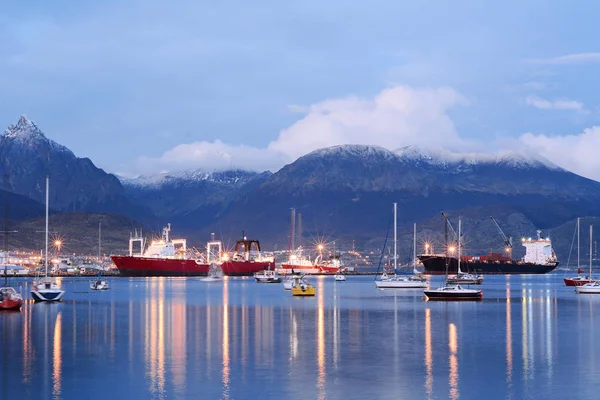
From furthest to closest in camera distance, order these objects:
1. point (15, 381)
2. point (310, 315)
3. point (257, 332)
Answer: point (310, 315) → point (257, 332) → point (15, 381)

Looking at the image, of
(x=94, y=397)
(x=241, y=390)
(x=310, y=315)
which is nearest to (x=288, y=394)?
(x=241, y=390)

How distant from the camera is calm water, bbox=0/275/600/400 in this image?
34.8m

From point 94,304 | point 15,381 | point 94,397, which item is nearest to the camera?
point 94,397

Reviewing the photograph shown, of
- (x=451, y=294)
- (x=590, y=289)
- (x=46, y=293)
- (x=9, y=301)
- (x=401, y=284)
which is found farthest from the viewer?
(x=401, y=284)

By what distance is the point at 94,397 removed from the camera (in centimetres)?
3319

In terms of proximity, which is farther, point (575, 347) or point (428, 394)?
point (575, 347)

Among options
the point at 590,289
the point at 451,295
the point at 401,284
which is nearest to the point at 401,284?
the point at 401,284

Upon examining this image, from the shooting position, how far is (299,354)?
45438 millimetres

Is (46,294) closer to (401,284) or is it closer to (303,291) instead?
(303,291)

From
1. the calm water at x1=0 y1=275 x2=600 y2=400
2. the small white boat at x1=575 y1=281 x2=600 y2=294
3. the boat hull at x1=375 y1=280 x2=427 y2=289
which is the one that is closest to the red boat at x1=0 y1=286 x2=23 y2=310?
the calm water at x1=0 y1=275 x2=600 y2=400

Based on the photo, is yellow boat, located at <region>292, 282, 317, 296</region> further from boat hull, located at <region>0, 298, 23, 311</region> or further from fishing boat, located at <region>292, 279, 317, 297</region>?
boat hull, located at <region>0, 298, 23, 311</region>

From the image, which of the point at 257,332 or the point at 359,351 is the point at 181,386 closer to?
the point at 359,351

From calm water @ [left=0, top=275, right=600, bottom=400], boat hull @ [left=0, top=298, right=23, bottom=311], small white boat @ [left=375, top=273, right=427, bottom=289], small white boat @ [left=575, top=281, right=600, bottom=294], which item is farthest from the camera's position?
small white boat @ [left=375, top=273, right=427, bottom=289]

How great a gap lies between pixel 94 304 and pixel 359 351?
4943 cm
